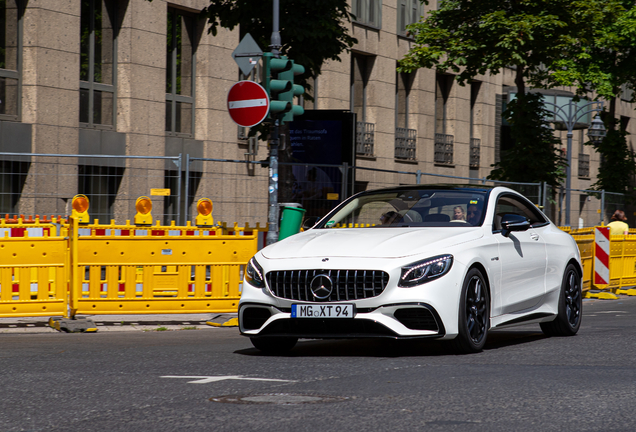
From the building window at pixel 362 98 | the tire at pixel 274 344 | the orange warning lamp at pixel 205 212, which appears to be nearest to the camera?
the tire at pixel 274 344

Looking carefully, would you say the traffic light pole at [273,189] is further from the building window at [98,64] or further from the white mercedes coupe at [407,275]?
the building window at [98,64]

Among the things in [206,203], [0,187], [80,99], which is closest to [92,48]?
[80,99]

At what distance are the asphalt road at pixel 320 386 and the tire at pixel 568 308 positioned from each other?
0.28 metres

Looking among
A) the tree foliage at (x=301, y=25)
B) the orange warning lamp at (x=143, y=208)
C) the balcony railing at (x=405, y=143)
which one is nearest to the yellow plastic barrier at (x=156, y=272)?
the orange warning lamp at (x=143, y=208)

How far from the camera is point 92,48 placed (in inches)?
871

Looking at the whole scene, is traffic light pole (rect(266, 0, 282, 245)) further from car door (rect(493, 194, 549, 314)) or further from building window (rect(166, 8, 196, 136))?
building window (rect(166, 8, 196, 136))

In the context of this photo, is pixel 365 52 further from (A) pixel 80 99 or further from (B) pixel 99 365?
(B) pixel 99 365

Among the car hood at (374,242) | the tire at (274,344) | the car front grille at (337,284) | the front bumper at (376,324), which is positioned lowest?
the tire at (274,344)

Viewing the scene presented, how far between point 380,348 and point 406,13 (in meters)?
26.5

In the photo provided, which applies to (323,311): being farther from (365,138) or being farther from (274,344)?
(365,138)

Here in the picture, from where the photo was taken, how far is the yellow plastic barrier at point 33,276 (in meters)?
10.6

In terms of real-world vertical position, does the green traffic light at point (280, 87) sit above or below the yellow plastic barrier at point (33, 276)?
above

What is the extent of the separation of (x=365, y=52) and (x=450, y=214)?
23.4 m

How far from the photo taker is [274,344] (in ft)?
27.0
